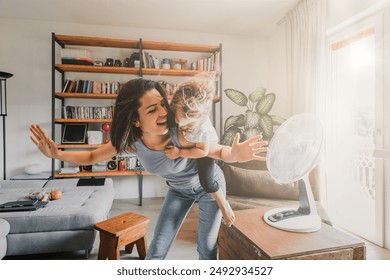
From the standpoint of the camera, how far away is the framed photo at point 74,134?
3.84 ft

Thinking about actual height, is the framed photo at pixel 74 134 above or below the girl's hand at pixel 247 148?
above

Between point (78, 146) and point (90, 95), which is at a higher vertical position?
point (90, 95)

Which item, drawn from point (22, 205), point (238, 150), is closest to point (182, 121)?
point (238, 150)

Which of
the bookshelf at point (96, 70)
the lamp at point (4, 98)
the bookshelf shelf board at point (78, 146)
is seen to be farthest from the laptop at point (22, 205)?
the bookshelf shelf board at point (78, 146)

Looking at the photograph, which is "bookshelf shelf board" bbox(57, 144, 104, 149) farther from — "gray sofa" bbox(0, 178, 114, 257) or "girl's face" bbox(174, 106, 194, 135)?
"girl's face" bbox(174, 106, 194, 135)

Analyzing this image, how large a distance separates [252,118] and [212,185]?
0.36 meters

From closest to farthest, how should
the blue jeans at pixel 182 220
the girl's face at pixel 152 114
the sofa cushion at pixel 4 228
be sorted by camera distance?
the girl's face at pixel 152 114, the blue jeans at pixel 182 220, the sofa cushion at pixel 4 228

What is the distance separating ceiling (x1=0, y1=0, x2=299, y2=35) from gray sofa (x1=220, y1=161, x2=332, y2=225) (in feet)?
2.21

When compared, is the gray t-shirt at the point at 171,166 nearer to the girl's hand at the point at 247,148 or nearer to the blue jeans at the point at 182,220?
the blue jeans at the point at 182,220

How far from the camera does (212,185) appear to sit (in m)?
1.15

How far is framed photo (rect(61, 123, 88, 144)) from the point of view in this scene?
1172 millimetres

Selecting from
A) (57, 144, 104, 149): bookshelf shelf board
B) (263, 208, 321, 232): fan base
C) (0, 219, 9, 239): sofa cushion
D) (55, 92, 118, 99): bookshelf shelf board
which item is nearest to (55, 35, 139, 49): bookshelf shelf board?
(55, 92, 118, 99): bookshelf shelf board

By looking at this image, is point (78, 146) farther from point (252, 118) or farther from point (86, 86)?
point (252, 118)

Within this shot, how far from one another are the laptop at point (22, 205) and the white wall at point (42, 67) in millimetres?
184
